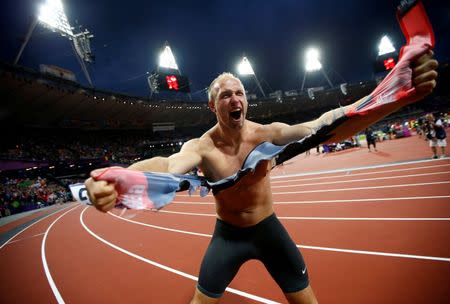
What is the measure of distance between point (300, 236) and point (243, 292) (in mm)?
1998

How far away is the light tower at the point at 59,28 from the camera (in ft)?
57.8

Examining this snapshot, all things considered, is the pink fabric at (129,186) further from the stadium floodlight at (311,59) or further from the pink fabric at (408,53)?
the stadium floodlight at (311,59)

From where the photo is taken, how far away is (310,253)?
4.35 m

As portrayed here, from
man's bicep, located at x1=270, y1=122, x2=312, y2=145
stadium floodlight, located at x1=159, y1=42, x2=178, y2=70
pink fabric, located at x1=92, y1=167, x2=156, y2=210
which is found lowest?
pink fabric, located at x1=92, y1=167, x2=156, y2=210

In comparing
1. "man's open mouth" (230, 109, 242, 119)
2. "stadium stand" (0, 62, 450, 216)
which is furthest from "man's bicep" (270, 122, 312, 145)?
"stadium stand" (0, 62, 450, 216)

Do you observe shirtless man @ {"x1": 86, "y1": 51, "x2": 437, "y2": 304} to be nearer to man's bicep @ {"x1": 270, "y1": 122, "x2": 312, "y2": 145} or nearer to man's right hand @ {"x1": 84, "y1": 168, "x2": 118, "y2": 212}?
man's bicep @ {"x1": 270, "y1": 122, "x2": 312, "y2": 145}

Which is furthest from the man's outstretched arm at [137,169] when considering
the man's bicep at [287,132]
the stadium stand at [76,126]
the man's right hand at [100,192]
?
the stadium stand at [76,126]

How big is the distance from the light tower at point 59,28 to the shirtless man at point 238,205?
814 inches

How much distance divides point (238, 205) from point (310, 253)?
292 cm

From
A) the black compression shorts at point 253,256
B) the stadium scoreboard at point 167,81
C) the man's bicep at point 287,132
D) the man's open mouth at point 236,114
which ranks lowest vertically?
the black compression shorts at point 253,256

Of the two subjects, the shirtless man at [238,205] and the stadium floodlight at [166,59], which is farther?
the stadium floodlight at [166,59]

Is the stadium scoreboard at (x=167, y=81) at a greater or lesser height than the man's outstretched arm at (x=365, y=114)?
greater

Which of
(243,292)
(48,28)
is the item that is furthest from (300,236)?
(48,28)

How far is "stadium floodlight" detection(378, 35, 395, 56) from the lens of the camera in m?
32.5
